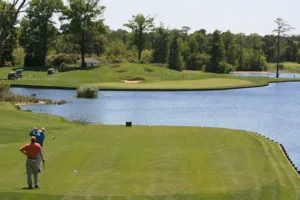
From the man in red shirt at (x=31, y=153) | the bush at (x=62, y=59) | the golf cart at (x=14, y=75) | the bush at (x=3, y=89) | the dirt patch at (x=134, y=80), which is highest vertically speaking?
the man in red shirt at (x=31, y=153)

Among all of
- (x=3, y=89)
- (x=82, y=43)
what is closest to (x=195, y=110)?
(x=3, y=89)

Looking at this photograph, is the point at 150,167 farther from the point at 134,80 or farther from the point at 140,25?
the point at 140,25

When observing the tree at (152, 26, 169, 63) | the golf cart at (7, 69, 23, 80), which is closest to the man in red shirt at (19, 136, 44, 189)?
the golf cart at (7, 69, 23, 80)

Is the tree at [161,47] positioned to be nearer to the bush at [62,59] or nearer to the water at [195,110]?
the bush at [62,59]

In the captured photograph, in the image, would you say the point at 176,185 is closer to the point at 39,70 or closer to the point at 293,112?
the point at 293,112

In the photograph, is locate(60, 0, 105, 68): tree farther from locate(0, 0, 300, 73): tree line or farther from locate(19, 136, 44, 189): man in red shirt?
locate(19, 136, 44, 189): man in red shirt

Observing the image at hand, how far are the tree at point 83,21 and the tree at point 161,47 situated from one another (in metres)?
44.3

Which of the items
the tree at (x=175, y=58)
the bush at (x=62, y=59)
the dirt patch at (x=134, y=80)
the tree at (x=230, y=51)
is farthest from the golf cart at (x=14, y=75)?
the tree at (x=230, y=51)

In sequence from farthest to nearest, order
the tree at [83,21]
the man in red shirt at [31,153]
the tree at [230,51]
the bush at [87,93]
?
the tree at [230,51] → the tree at [83,21] → the bush at [87,93] → the man in red shirt at [31,153]

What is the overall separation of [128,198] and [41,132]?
6917 millimetres

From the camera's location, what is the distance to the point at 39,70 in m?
126

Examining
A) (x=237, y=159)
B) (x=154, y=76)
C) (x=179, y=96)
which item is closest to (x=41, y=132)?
(x=237, y=159)

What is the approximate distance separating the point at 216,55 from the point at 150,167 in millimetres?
139036

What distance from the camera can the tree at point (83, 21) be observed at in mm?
133500
